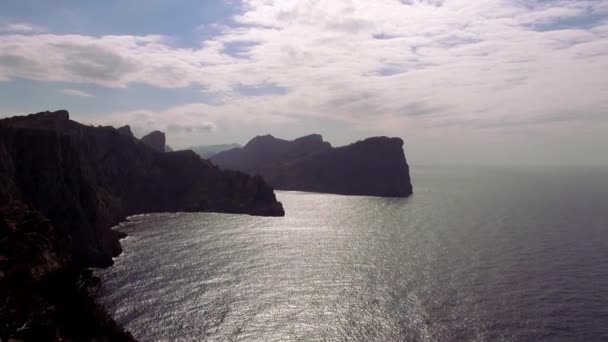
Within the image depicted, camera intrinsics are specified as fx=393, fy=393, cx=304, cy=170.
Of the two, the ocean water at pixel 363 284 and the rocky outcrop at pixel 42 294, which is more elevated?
the rocky outcrop at pixel 42 294

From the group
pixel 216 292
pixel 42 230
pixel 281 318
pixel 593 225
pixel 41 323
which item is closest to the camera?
pixel 41 323

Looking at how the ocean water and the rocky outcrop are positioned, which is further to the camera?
the ocean water

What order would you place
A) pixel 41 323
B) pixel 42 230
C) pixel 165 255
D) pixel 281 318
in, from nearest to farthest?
1. pixel 41 323
2. pixel 42 230
3. pixel 281 318
4. pixel 165 255

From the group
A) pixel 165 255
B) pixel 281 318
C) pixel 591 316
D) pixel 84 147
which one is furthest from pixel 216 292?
pixel 84 147

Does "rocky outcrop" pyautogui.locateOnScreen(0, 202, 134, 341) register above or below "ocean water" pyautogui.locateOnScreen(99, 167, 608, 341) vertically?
above

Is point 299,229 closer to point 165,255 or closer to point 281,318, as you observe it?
point 165,255

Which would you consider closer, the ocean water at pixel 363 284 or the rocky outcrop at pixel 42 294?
the rocky outcrop at pixel 42 294
